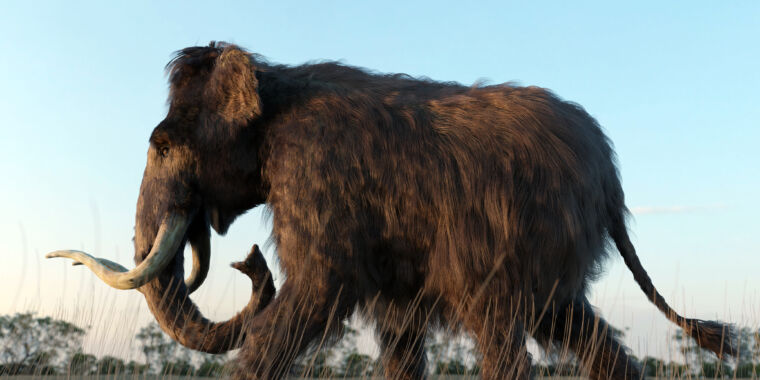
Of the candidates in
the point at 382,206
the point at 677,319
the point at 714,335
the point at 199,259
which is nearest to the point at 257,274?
the point at 199,259

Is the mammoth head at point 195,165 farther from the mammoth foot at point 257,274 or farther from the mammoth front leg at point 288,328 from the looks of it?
the mammoth front leg at point 288,328

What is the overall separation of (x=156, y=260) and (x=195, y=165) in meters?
0.65

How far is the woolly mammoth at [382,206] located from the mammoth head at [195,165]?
0.01 metres

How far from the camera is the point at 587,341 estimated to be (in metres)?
4.57

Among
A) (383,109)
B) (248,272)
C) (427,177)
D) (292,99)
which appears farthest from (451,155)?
(248,272)

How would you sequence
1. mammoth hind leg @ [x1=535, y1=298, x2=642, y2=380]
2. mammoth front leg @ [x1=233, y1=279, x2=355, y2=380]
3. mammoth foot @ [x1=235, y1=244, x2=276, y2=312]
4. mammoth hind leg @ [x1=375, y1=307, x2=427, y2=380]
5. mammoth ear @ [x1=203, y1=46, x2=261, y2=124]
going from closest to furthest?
1. mammoth front leg @ [x1=233, y1=279, x2=355, y2=380]
2. mammoth ear @ [x1=203, y1=46, x2=261, y2=124]
3. mammoth foot @ [x1=235, y1=244, x2=276, y2=312]
4. mammoth hind leg @ [x1=535, y1=298, x2=642, y2=380]
5. mammoth hind leg @ [x1=375, y1=307, x2=427, y2=380]

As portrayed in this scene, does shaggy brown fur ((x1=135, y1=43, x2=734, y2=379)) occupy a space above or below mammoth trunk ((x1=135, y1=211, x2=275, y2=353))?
above

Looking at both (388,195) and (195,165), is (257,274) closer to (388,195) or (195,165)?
(195,165)

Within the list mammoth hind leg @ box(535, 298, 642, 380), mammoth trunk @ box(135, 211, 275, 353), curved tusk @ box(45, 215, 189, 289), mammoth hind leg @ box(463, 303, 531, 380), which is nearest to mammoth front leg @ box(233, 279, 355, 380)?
mammoth trunk @ box(135, 211, 275, 353)

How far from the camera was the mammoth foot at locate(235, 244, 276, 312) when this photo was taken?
432cm

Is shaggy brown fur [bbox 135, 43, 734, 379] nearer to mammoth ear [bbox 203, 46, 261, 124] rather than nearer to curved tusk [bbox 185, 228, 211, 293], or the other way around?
mammoth ear [bbox 203, 46, 261, 124]

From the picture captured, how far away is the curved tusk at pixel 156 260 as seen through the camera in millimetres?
4402

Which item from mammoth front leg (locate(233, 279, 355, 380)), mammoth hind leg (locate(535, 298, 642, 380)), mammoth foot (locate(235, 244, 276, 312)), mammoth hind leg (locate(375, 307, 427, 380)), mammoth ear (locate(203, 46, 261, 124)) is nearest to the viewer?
mammoth front leg (locate(233, 279, 355, 380))

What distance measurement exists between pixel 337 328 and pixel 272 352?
379 mm
